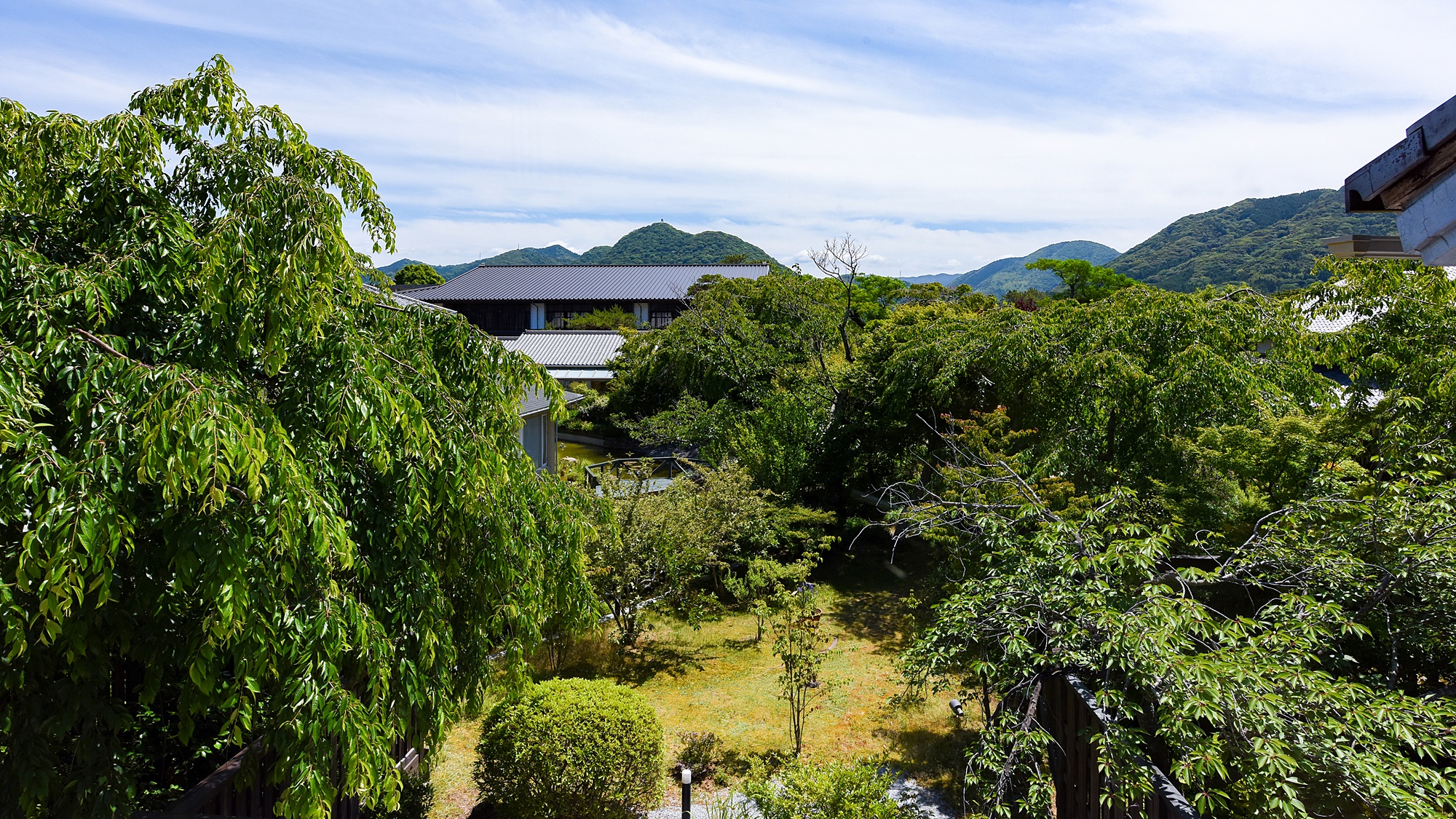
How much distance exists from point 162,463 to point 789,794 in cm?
422

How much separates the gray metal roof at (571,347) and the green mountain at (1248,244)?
26.7 meters

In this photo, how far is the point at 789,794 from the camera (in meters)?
5.43

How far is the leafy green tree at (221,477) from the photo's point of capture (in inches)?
122

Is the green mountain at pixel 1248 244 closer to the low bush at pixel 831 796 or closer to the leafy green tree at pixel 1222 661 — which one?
the leafy green tree at pixel 1222 661

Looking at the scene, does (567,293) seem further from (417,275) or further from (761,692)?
(761,692)

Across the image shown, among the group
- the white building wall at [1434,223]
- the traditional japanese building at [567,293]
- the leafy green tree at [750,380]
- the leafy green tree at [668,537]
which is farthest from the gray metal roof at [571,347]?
the white building wall at [1434,223]

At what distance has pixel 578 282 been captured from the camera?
166 ft

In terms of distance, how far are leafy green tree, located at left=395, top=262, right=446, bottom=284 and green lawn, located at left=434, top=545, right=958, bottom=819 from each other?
2141 inches

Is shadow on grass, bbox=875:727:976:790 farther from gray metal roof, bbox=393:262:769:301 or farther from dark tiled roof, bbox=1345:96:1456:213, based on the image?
gray metal roof, bbox=393:262:769:301

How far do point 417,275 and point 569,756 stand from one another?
199 ft

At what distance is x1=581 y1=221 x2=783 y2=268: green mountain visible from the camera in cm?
8350

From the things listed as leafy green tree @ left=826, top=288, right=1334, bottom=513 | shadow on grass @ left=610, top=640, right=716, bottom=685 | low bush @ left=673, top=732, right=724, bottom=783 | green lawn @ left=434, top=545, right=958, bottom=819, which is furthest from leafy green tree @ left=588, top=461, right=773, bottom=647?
leafy green tree @ left=826, top=288, right=1334, bottom=513

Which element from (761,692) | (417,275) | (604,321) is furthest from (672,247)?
(761,692)

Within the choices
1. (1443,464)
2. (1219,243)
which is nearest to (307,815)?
(1443,464)
